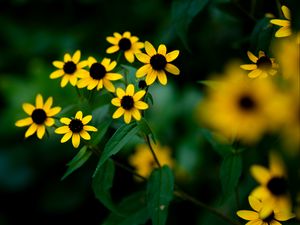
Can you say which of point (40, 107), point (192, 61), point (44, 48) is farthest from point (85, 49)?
point (40, 107)

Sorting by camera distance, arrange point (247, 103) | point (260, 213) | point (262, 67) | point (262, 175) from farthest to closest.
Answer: point (262, 175), point (262, 67), point (260, 213), point (247, 103)

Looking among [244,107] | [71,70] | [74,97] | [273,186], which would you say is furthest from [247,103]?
[74,97]

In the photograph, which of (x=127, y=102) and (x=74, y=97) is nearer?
(x=127, y=102)

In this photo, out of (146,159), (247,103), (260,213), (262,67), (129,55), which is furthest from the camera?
(146,159)

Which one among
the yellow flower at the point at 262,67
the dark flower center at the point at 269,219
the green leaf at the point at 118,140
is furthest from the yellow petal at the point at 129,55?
the dark flower center at the point at 269,219

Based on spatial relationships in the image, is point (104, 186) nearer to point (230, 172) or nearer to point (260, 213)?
point (230, 172)

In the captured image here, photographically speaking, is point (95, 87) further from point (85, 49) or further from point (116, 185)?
point (85, 49)
